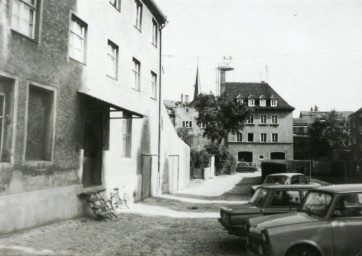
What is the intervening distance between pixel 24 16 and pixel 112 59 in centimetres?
573

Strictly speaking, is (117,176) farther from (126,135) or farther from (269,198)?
(269,198)

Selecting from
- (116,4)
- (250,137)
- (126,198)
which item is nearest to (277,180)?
(126,198)

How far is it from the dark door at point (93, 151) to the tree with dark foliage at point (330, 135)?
177 ft

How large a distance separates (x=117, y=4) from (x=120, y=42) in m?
1.63

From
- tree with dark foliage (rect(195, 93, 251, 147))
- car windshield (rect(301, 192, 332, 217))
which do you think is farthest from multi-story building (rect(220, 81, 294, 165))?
car windshield (rect(301, 192, 332, 217))

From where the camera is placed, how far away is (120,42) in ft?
50.9

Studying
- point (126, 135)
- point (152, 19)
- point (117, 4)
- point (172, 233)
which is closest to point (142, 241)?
point (172, 233)

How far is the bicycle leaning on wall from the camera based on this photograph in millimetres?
14148

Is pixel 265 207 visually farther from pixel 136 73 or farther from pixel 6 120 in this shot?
pixel 136 73

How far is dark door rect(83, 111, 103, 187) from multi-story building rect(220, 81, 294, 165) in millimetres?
45657

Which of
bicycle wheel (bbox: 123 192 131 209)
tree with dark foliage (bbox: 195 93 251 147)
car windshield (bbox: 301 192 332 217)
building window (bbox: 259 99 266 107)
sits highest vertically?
building window (bbox: 259 99 266 107)

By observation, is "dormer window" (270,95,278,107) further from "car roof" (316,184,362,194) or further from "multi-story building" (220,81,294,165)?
"car roof" (316,184,362,194)

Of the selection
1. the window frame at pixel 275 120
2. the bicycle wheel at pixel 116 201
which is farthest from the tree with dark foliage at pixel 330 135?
the bicycle wheel at pixel 116 201

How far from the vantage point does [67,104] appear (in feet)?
37.0
